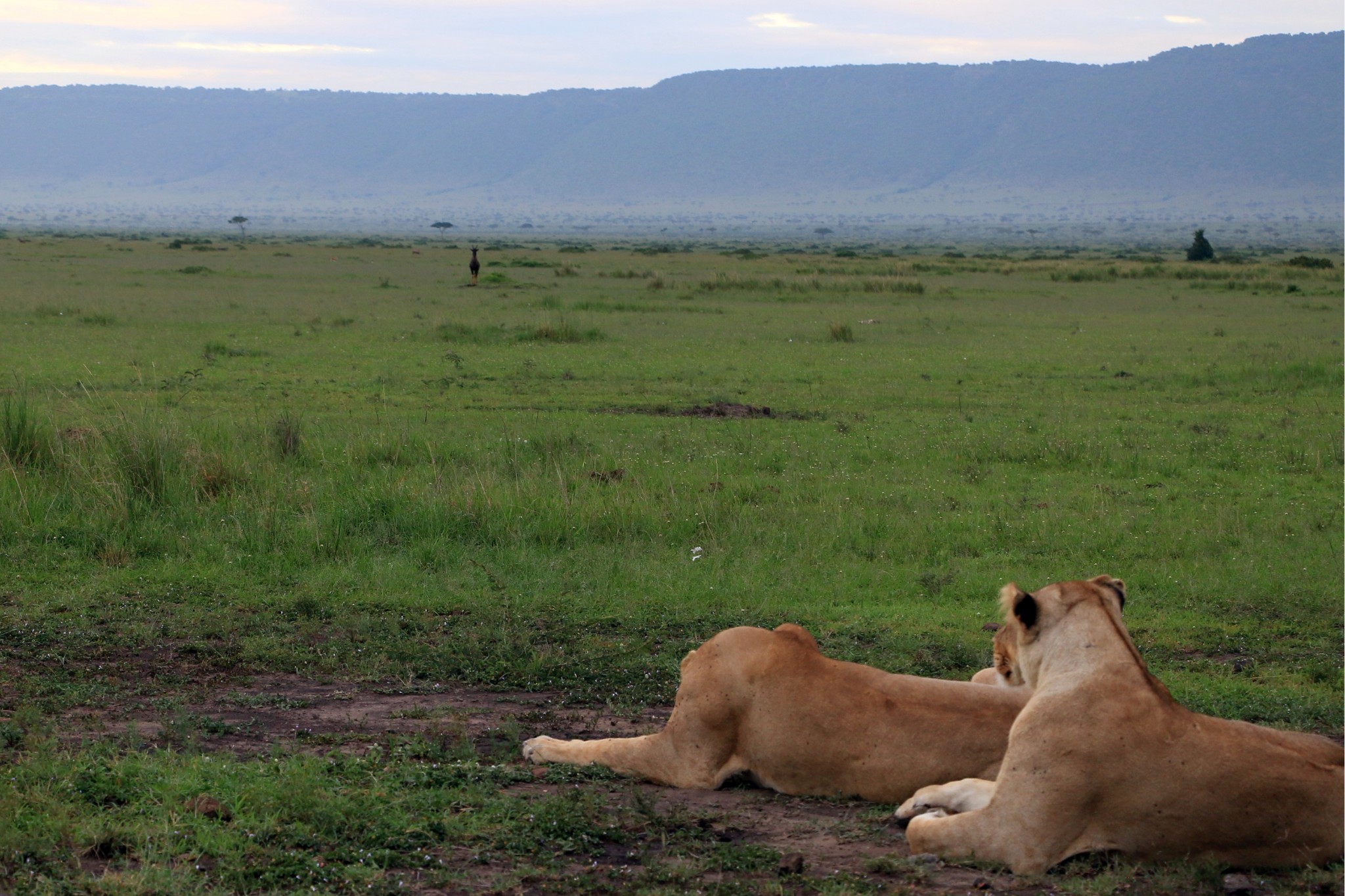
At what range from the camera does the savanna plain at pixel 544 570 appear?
4.48 meters

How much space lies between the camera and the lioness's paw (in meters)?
5.43

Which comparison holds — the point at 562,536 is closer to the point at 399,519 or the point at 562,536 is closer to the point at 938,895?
the point at 399,519

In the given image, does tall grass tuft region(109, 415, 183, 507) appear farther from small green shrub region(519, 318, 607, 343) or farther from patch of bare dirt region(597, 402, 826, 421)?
small green shrub region(519, 318, 607, 343)

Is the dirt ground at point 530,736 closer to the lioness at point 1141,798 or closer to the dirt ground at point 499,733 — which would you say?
the dirt ground at point 499,733

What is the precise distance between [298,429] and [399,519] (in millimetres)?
2992

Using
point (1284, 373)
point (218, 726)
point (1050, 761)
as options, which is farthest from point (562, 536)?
point (1284, 373)

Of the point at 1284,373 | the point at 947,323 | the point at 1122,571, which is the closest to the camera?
the point at 1122,571

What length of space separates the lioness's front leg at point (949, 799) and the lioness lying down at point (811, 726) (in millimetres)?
187

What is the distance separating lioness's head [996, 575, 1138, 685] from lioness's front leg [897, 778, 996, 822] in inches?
18.5

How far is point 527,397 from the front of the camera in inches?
693

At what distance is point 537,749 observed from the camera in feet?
17.9

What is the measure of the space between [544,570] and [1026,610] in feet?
16.4

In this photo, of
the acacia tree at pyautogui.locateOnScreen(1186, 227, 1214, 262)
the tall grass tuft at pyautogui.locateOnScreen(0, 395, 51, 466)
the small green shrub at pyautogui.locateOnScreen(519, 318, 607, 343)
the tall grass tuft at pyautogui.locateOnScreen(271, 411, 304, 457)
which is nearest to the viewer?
the tall grass tuft at pyautogui.locateOnScreen(0, 395, 51, 466)

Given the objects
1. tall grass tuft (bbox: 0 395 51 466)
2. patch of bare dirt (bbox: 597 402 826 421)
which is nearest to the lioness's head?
tall grass tuft (bbox: 0 395 51 466)
